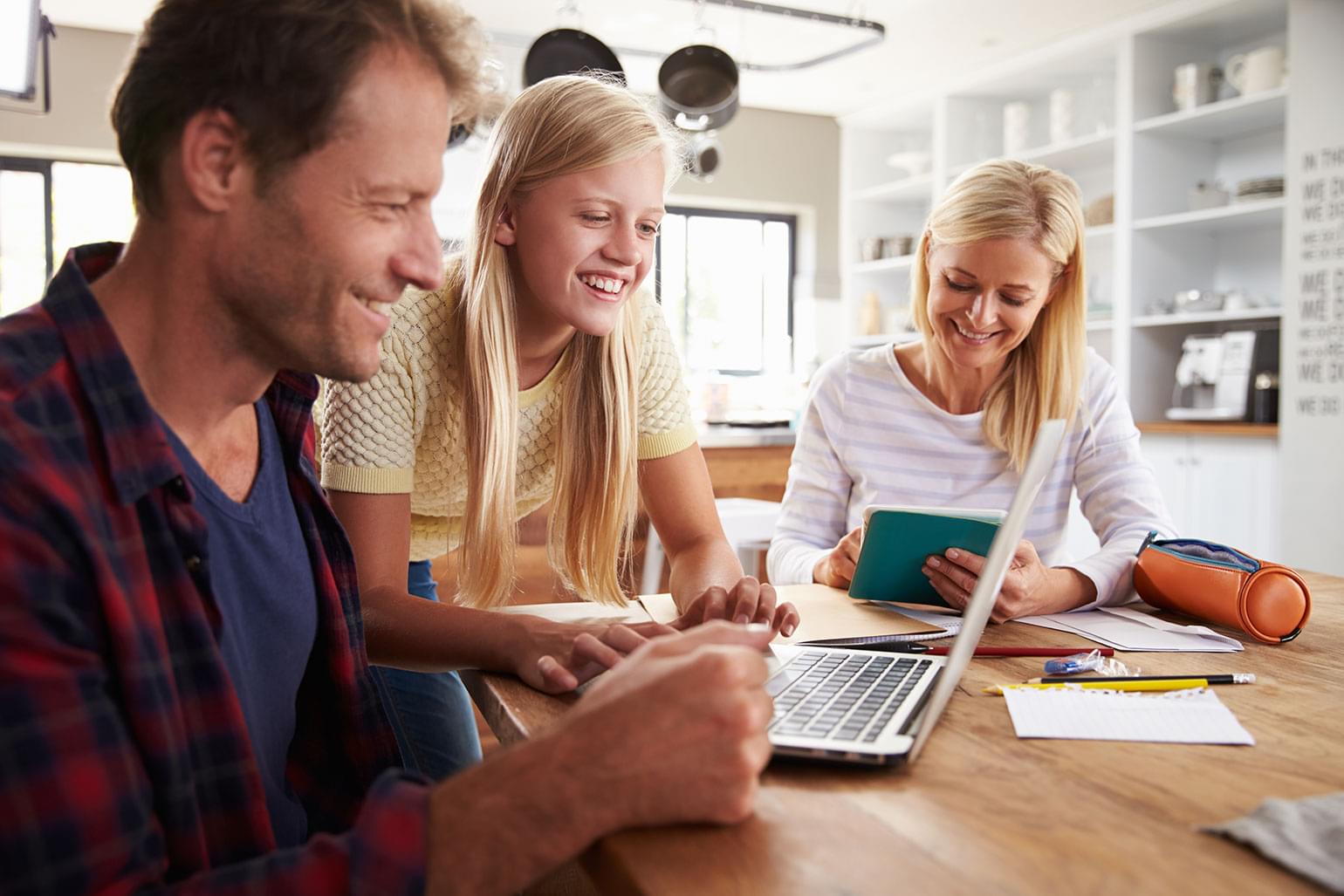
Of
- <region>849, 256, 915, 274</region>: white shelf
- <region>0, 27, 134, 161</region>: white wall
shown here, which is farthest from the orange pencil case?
<region>0, 27, 134, 161</region>: white wall

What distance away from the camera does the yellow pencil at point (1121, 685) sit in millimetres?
1011

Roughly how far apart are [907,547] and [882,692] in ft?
1.37

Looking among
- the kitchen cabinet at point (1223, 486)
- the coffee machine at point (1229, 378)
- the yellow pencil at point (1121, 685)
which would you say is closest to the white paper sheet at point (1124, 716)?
the yellow pencil at point (1121, 685)

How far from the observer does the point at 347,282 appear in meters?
0.88

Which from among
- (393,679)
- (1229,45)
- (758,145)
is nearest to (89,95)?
(758,145)

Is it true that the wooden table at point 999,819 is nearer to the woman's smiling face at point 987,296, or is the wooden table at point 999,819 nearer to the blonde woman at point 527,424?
the blonde woman at point 527,424

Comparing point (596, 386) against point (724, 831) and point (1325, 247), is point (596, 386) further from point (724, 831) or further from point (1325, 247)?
point (1325, 247)

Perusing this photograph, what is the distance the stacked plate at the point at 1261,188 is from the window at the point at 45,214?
546 cm

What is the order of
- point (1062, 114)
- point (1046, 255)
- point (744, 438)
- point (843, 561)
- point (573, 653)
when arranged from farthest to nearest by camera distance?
point (1062, 114) < point (744, 438) < point (1046, 255) < point (843, 561) < point (573, 653)

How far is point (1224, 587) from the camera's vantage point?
4.19 feet

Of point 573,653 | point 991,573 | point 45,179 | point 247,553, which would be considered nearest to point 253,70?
point 247,553

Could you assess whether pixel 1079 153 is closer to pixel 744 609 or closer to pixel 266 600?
pixel 744 609

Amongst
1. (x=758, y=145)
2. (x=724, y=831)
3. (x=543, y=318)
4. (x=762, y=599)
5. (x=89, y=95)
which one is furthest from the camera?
(x=758, y=145)

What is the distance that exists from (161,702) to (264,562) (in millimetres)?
264
